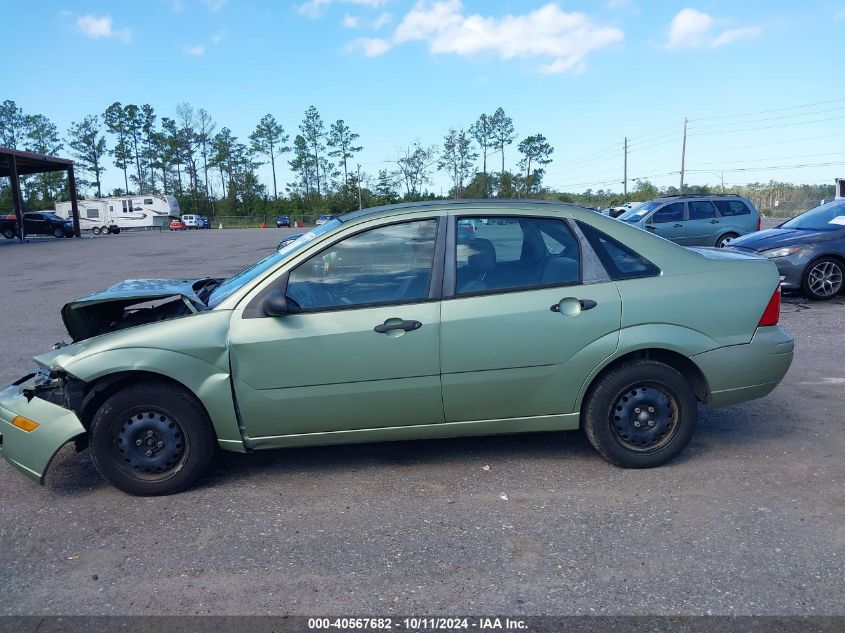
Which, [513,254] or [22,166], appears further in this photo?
[22,166]

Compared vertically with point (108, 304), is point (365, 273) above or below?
above

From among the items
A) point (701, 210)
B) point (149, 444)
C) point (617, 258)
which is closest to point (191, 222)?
point (701, 210)

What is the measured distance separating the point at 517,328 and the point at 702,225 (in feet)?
46.3

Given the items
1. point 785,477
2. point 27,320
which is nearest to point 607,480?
point 785,477

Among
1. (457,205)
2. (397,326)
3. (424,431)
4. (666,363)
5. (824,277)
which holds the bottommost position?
(424,431)

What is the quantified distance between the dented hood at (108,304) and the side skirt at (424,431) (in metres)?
0.95

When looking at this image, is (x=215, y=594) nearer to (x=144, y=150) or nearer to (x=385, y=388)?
(x=385, y=388)

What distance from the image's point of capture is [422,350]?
3.81 m

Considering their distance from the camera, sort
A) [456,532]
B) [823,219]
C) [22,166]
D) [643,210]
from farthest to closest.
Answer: [22,166], [643,210], [823,219], [456,532]

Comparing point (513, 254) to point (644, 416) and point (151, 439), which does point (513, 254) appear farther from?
point (151, 439)

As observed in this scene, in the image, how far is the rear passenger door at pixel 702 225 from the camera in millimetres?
16234

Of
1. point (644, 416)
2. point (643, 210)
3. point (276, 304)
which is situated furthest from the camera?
point (643, 210)

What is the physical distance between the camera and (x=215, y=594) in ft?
9.62

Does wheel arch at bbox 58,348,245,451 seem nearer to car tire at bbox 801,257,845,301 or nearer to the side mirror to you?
the side mirror
